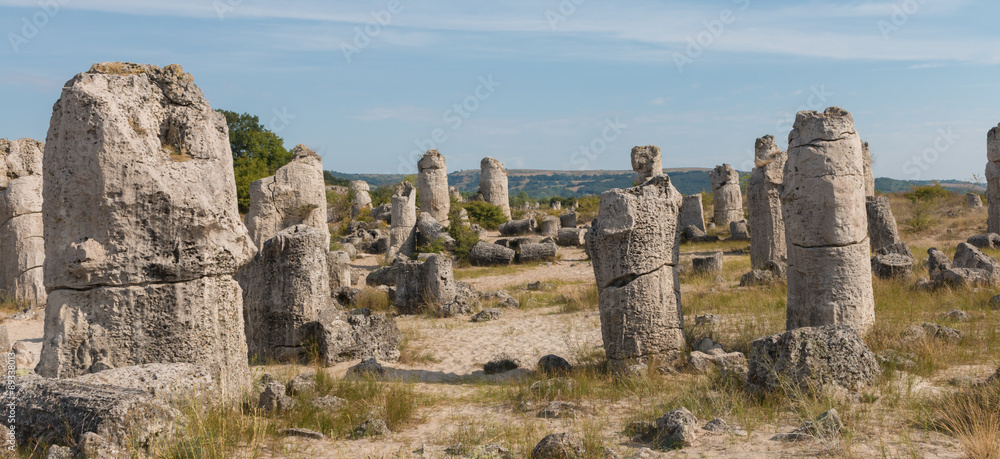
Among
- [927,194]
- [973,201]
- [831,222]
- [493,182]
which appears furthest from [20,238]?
[927,194]

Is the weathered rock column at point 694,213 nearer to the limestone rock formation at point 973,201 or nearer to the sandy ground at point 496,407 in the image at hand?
the sandy ground at point 496,407

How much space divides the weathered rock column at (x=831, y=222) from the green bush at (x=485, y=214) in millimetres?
21101

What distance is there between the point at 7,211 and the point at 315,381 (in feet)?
32.8

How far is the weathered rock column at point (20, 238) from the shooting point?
1332 centimetres

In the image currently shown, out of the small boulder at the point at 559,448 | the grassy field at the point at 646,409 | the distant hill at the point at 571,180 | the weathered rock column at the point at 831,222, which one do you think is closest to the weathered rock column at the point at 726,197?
the grassy field at the point at 646,409

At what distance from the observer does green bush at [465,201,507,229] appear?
94.0 feet

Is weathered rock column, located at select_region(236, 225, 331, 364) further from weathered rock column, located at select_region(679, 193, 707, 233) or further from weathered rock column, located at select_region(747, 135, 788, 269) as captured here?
weathered rock column, located at select_region(679, 193, 707, 233)

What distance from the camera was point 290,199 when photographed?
427 inches

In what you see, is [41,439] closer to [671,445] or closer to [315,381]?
[315,381]

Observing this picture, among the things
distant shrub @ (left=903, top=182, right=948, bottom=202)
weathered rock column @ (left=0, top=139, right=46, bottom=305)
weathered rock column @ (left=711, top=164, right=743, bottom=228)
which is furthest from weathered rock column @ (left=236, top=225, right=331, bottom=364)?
distant shrub @ (left=903, top=182, right=948, bottom=202)

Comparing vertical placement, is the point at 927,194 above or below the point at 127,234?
above

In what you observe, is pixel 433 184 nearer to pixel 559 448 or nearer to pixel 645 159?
pixel 645 159

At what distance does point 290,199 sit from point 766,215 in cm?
967

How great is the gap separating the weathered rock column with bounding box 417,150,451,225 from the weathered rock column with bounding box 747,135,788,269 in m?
12.2
